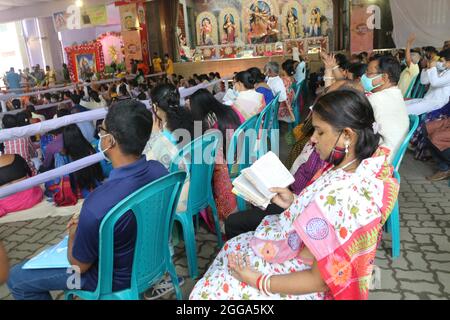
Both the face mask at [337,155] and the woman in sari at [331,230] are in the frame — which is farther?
the face mask at [337,155]

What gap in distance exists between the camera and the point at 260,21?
13.4m

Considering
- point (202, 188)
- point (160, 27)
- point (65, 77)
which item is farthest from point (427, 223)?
point (65, 77)

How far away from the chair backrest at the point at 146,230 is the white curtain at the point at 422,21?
6.44m

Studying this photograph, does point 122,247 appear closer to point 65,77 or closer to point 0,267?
point 0,267

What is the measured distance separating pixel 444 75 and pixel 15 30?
62.8 feet

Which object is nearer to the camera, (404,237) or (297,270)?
(297,270)

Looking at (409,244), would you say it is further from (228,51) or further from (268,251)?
(228,51)

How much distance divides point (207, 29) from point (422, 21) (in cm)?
864

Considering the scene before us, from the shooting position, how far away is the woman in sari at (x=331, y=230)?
111 centimetres

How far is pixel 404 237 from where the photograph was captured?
7.92ft

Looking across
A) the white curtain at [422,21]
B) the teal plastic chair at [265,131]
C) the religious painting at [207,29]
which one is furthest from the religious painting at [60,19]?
the teal plastic chair at [265,131]

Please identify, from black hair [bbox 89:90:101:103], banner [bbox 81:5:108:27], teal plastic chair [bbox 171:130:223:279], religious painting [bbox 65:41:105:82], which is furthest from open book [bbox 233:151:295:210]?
religious painting [bbox 65:41:105:82]

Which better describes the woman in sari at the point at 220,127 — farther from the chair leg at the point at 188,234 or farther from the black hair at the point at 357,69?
the black hair at the point at 357,69

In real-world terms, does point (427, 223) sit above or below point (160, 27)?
below
